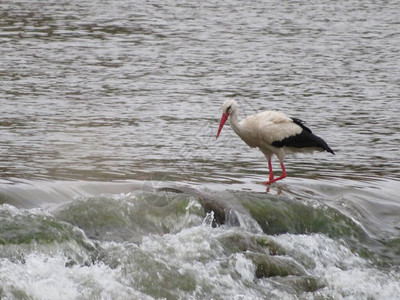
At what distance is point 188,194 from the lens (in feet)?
31.6

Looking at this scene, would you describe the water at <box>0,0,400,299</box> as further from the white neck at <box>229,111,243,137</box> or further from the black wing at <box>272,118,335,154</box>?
the white neck at <box>229,111,243,137</box>

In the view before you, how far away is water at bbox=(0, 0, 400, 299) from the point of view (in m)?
8.21

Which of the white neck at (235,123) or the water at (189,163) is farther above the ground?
the white neck at (235,123)

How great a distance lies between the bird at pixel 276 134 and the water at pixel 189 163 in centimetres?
39

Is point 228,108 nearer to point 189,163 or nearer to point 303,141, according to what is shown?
Result: point 303,141

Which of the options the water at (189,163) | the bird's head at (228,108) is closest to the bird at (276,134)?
the bird's head at (228,108)

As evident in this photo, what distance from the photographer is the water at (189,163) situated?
8.21 m

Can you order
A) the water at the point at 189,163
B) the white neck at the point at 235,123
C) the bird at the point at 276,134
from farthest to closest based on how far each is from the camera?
1. the white neck at the point at 235,123
2. the bird at the point at 276,134
3. the water at the point at 189,163

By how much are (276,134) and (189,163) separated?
1.55 metres

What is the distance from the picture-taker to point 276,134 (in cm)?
1116

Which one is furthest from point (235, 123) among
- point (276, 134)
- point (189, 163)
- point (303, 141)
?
point (189, 163)

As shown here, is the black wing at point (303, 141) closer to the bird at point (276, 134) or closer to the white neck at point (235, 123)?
the bird at point (276, 134)

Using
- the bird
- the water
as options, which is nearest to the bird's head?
the bird

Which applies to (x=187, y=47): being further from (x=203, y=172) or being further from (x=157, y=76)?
(x=203, y=172)
